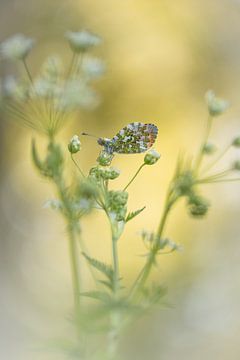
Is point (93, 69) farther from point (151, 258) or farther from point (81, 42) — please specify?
point (151, 258)

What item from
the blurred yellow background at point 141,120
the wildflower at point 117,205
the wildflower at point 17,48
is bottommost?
the wildflower at point 117,205

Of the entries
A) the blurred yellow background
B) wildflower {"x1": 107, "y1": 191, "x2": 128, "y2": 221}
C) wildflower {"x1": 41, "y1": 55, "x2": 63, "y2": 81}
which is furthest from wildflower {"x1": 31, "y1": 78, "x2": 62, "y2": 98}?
the blurred yellow background

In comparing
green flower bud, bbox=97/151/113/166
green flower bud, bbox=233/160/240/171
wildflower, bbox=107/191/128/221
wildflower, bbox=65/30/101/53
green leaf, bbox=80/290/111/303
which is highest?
wildflower, bbox=65/30/101/53

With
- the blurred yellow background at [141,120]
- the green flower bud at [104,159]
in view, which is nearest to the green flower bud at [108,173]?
the green flower bud at [104,159]

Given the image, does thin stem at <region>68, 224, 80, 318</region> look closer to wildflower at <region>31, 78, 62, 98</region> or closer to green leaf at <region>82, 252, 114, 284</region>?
green leaf at <region>82, 252, 114, 284</region>

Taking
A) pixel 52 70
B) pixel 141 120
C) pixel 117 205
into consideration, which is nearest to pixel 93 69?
pixel 52 70

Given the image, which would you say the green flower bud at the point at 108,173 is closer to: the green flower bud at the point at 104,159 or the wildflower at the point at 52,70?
the green flower bud at the point at 104,159

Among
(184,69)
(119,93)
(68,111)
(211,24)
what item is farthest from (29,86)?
(211,24)
